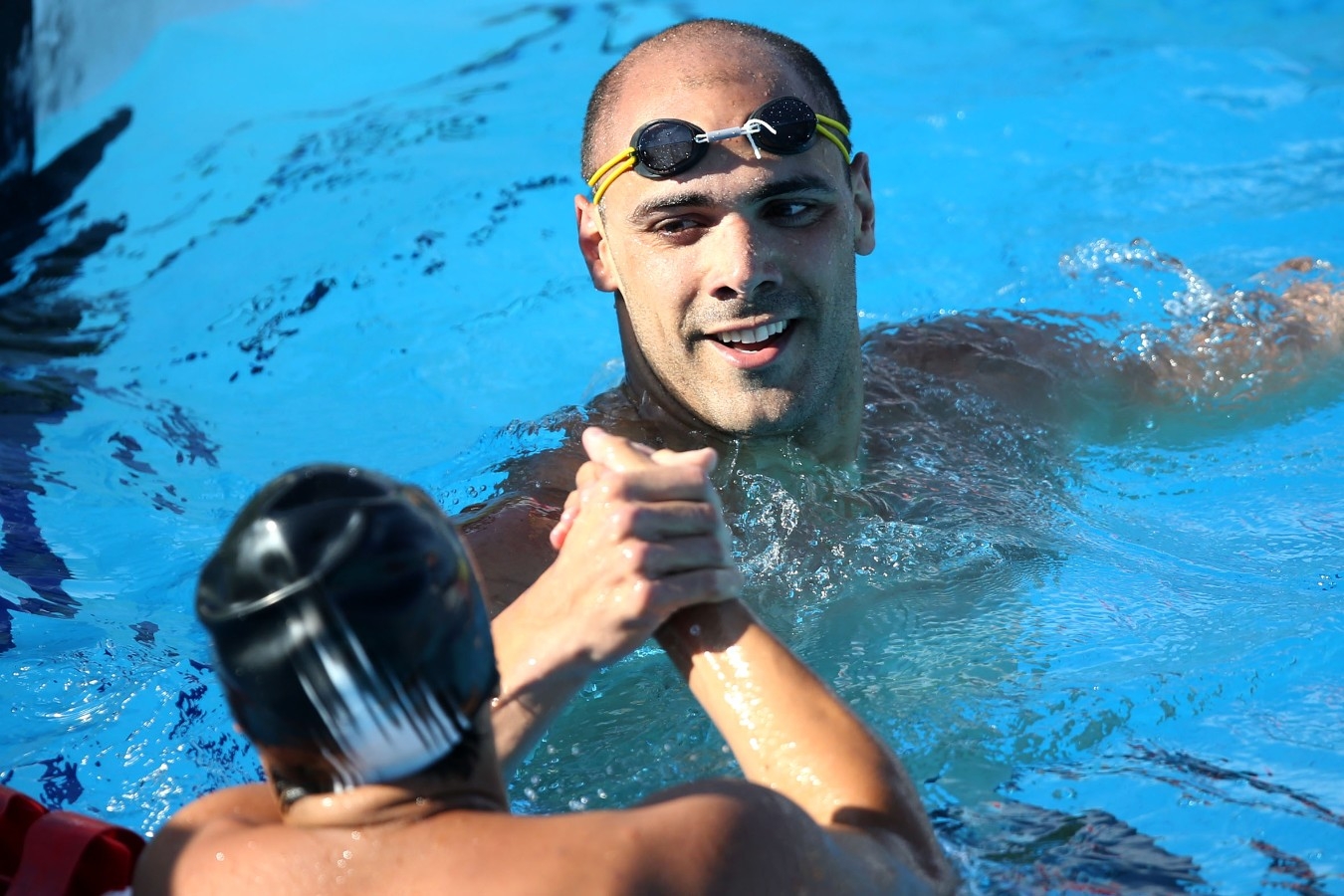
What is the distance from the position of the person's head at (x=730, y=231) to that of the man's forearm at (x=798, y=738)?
4.58 feet

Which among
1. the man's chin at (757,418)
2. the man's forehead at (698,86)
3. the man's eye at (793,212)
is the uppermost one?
the man's forehead at (698,86)

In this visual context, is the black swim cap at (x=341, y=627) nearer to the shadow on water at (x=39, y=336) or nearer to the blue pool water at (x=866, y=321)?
the blue pool water at (x=866, y=321)

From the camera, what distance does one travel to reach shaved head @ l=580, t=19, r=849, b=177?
12.1 feet

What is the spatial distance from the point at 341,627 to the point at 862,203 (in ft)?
9.00

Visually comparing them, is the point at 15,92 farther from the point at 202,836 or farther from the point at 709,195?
the point at 202,836

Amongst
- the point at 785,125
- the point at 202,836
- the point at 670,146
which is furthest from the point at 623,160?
the point at 202,836

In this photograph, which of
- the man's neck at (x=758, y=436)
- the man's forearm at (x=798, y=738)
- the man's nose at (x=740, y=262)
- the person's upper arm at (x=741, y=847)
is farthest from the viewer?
the man's neck at (x=758, y=436)

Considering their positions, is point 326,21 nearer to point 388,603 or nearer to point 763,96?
point 763,96

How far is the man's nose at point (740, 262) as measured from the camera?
3.50m

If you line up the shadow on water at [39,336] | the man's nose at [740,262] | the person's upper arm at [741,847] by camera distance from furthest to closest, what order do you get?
the shadow on water at [39,336], the man's nose at [740,262], the person's upper arm at [741,847]

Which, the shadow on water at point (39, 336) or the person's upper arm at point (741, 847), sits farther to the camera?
the shadow on water at point (39, 336)

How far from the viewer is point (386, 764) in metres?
1.76

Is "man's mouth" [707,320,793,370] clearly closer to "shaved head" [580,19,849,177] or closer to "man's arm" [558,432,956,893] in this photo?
"shaved head" [580,19,849,177]

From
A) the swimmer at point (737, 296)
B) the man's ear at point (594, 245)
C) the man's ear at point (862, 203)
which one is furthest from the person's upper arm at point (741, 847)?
the man's ear at point (862, 203)
